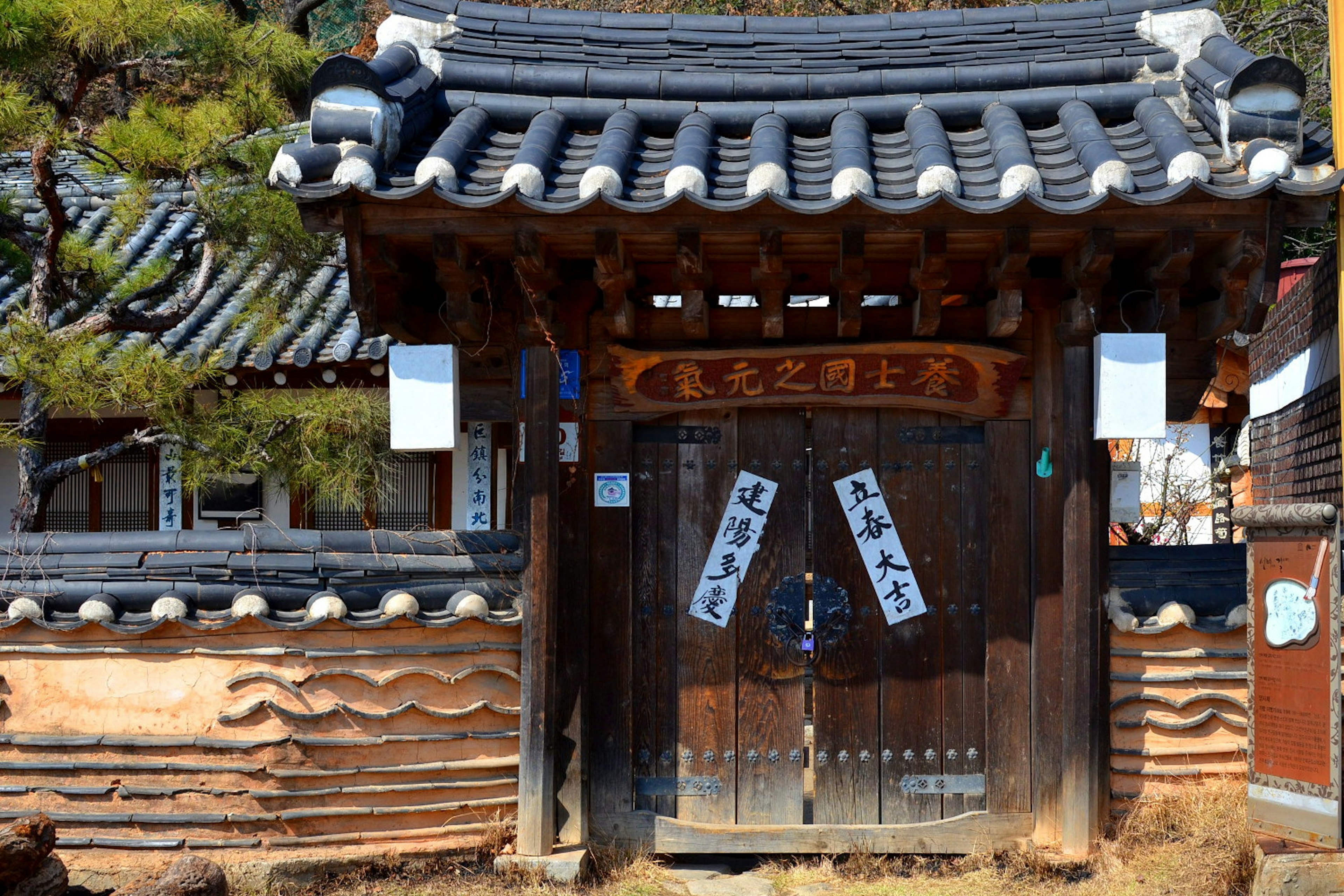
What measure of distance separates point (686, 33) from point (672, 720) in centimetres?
430

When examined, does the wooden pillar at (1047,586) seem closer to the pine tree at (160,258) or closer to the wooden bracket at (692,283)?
the wooden bracket at (692,283)

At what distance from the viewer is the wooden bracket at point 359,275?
5004 millimetres

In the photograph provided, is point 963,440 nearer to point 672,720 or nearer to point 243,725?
point 672,720

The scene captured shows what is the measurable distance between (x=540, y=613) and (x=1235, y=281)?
3879 mm

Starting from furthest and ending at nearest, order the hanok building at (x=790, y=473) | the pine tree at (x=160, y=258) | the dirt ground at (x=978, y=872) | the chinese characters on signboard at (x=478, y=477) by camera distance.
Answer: the chinese characters on signboard at (x=478, y=477), the pine tree at (x=160, y=258), the hanok building at (x=790, y=473), the dirt ground at (x=978, y=872)

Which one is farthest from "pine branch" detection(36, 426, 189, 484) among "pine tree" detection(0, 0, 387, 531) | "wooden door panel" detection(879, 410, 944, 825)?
"wooden door panel" detection(879, 410, 944, 825)

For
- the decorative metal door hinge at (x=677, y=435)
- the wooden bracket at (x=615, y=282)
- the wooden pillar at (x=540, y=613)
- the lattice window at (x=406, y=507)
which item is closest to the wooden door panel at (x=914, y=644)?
the decorative metal door hinge at (x=677, y=435)

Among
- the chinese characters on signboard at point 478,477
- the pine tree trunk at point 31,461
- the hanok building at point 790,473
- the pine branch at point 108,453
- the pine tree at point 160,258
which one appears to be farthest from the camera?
the chinese characters on signboard at point 478,477

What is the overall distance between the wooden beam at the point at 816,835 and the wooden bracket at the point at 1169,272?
9.11 feet

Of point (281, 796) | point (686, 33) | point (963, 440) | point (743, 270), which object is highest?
point (686, 33)

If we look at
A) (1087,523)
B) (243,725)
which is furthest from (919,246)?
(243,725)

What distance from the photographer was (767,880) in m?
5.64

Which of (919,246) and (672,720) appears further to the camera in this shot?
(672,720)

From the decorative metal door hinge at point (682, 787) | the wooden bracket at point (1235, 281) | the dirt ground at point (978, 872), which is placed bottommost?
A: the dirt ground at point (978, 872)
